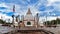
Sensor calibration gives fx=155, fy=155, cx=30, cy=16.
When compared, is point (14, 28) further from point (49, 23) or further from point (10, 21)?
point (49, 23)

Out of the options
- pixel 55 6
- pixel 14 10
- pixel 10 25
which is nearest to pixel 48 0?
pixel 55 6

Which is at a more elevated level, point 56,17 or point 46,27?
point 56,17

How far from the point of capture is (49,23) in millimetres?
3414

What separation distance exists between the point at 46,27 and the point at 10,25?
0.79m

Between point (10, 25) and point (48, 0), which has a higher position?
point (48, 0)

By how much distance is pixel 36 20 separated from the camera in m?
3.54

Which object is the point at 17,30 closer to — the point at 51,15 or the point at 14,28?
the point at 14,28

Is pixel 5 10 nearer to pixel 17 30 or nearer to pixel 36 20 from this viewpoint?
pixel 17 30

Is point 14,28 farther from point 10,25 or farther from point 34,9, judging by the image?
point 34,9

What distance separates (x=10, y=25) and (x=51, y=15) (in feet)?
3.02

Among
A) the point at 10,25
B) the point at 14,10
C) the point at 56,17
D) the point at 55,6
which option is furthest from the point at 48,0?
the point at 10,25

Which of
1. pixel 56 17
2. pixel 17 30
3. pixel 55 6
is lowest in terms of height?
pixel 17 30

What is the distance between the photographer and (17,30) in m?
3.34

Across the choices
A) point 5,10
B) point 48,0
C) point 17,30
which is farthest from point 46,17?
point 5,10
